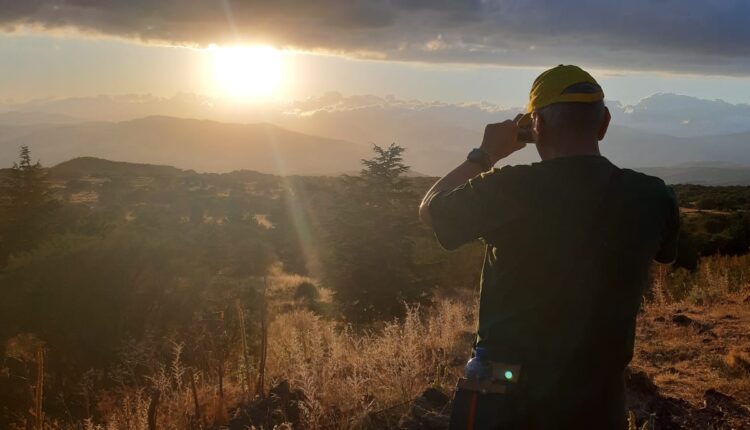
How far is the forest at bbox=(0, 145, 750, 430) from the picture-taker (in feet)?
15.2

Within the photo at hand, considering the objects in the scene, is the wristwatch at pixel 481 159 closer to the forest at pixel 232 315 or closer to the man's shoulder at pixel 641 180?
the man's shoulder at pixel 641 180

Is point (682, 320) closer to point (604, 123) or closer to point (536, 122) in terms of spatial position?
point (604, 123)

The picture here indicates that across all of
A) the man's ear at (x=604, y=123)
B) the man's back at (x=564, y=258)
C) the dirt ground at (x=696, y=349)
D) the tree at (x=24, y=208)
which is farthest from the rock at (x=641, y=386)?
the tree at (x=24, y=208)

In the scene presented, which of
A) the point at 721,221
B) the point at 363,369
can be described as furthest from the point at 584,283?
the point at 721,221

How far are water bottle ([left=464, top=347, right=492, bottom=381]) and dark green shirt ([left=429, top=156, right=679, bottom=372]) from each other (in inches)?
2.4

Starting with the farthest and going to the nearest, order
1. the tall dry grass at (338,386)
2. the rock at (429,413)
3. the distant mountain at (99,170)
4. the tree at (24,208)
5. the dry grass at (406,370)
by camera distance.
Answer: the distant mountain at (99,170)
the tree at (24,208)
the dry grass at (406,370)
the tall dry grass at (338,386)
the rock at (429,413)

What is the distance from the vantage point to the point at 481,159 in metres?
2.23

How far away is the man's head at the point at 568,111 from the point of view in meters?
1.94

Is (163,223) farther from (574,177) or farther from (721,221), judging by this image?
(574,177)

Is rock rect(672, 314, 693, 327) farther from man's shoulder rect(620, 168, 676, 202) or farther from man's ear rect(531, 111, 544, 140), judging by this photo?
man's ear rect(531, 111, 544, 140)

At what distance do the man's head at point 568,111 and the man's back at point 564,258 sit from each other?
0.24 ft

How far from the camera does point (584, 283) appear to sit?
1888 mm

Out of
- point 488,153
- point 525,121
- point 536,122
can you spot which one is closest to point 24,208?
point 488,153

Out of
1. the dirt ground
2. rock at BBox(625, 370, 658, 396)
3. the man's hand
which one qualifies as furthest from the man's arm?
the dirt ground
